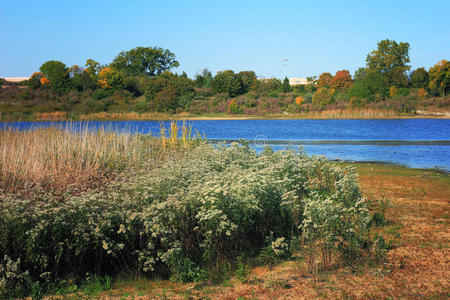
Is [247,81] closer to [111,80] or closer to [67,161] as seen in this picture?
[111,80]

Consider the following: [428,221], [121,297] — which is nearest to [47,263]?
[121,297]

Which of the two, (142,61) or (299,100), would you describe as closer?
(299,100)

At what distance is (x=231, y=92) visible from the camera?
247 ft

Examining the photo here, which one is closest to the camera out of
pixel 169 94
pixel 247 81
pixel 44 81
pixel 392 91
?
pixel 169 94

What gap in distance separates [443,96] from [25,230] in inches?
2766

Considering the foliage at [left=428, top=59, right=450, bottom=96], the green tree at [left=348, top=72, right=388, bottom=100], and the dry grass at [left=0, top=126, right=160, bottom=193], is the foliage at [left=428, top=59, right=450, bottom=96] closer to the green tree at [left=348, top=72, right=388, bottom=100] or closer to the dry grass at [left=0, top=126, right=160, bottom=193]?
the green tree at [left=348, top=72, right=388, bottom=100]

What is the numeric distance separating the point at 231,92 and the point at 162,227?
71763 millimetres

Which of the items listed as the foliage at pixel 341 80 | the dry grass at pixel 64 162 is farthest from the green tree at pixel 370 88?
the dry grass at pixel 64 162

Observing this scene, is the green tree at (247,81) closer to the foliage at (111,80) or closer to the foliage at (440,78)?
the foliage at (111,80)

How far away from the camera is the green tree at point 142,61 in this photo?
9150 centimetres

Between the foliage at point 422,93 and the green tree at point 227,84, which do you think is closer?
the foliage at point 422,93

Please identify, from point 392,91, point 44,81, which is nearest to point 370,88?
point 392,91

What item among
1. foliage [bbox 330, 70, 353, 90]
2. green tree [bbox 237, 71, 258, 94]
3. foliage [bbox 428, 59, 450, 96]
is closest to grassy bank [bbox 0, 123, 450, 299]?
foliage [bbox 428, 59, 450, 96]

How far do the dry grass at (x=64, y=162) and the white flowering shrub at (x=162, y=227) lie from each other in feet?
3.65
